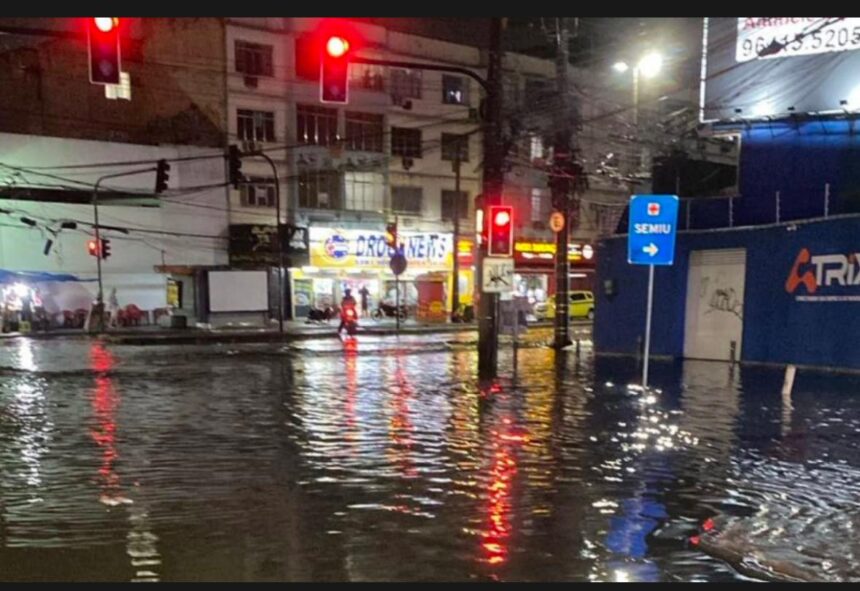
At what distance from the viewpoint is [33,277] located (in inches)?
1375

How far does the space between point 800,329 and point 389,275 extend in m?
28.8

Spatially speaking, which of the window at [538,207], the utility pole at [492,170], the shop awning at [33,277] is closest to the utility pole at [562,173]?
the utility pole at [492,170]

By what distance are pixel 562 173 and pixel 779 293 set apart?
7.09 meters

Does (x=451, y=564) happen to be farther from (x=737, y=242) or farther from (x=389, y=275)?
(x=389, y=275)

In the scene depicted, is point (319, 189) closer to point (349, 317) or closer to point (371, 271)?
point (371, 271)

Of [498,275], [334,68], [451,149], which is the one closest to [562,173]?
[498,275]

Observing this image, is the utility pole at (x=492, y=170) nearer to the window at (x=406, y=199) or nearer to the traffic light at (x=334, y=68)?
the traffic light at (x=334, y=68)

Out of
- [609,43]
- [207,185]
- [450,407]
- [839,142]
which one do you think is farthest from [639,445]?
[207,185]

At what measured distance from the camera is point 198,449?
973cm

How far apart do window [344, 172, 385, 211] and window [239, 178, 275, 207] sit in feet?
13.6

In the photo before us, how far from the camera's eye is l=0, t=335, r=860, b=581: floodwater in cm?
579

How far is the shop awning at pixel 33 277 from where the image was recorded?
1345 inches

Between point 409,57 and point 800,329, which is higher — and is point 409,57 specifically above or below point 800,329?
above

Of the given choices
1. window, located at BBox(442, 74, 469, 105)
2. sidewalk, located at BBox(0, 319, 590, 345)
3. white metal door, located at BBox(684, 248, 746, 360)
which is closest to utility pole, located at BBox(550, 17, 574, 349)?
white metal door, located at BBox(684, 248, 746, 360)
